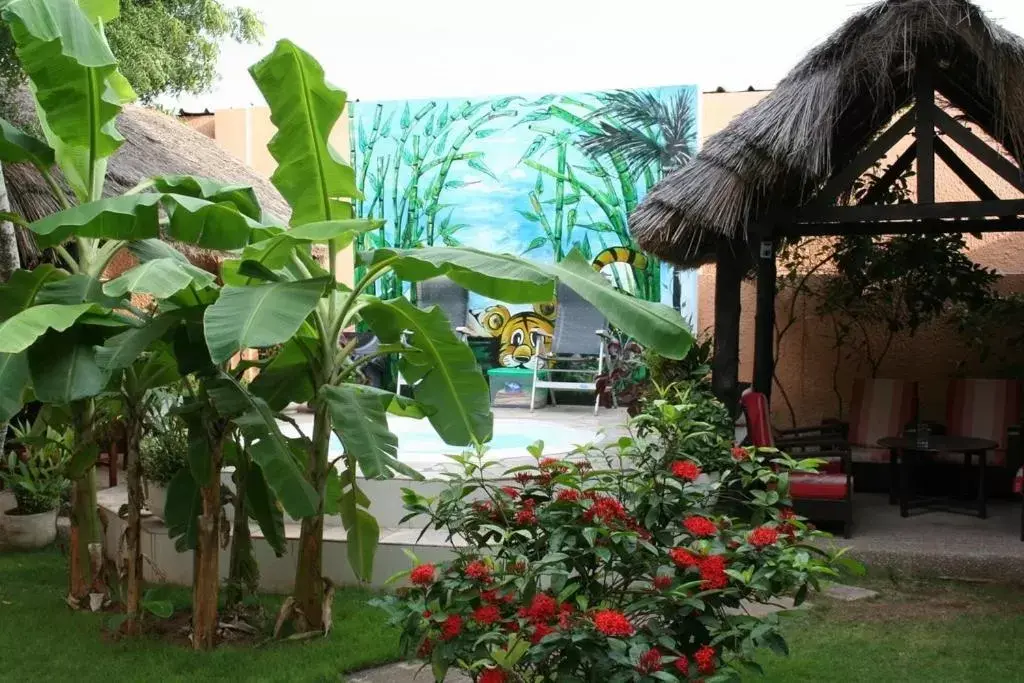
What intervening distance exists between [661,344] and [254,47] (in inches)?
378

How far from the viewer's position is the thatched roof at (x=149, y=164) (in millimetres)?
6484

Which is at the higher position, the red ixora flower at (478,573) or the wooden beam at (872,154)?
the wooden beam at (872,154)

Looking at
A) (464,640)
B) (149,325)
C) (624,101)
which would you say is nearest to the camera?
(464,640)

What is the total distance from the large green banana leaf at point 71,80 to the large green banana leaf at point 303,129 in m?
0.59

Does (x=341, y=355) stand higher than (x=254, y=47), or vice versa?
(x=254, y=47)

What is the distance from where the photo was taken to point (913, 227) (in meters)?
7.66

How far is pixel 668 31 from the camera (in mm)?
19453

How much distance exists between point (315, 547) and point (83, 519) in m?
1.24

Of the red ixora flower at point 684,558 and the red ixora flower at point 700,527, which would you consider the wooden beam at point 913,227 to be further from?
the red ixora flower at point 684,558

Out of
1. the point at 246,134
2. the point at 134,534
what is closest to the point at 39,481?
the point at 134,534

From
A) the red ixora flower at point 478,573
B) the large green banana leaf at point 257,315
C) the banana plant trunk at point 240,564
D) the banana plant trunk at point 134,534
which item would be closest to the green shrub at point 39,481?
the banana plant trunk at point 134,534

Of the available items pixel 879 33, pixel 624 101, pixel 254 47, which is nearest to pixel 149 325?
pixel 879 33

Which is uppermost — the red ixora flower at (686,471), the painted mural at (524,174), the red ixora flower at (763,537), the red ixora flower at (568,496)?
the painted mural at (524,174)

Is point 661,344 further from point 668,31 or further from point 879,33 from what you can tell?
point 668,31
